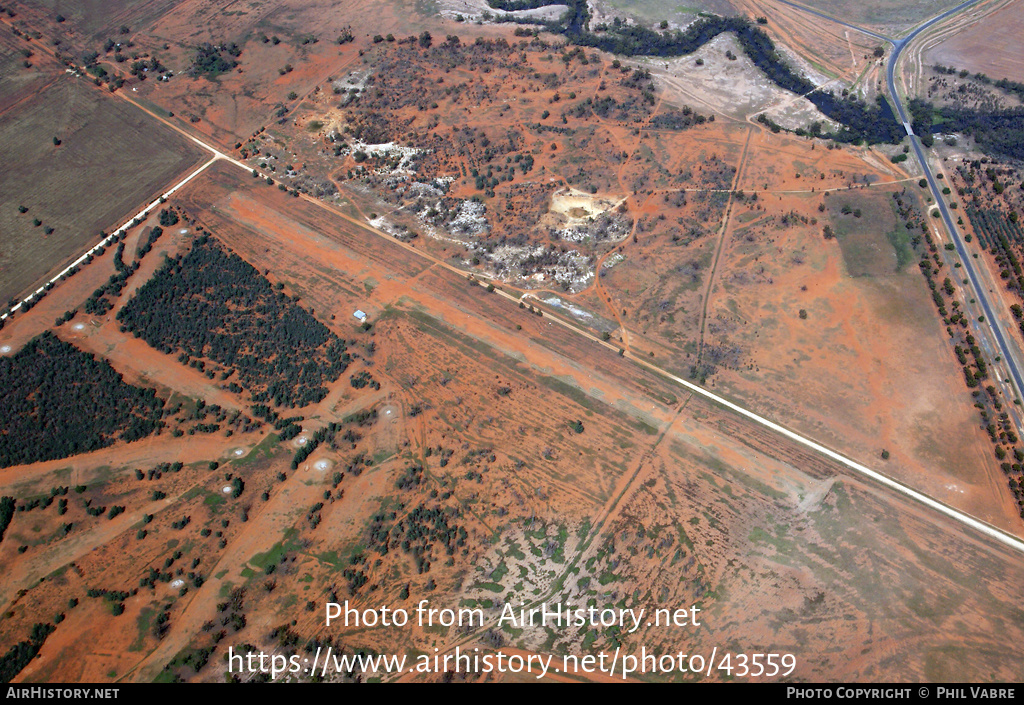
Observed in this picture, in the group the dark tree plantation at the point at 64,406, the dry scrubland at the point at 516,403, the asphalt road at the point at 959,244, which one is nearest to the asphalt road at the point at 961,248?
the asphalt road at the point at 959,244

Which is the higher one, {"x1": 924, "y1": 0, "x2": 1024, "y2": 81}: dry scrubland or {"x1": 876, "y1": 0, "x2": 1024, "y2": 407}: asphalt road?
{"x1": 924, "y1": 0, "x2": 1024, "y2": 81}: dry scrubland

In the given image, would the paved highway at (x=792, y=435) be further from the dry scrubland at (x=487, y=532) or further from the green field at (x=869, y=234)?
the green field at (x=869, y=234)

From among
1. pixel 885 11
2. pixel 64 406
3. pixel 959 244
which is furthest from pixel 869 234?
pixel 64 406

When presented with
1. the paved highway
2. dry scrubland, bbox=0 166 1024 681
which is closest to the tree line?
the paved highway

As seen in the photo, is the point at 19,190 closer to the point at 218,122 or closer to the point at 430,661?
the point at 218,122

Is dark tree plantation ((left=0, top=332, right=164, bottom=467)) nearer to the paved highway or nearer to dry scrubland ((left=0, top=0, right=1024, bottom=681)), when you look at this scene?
dry scrubland ((left=0, top=0, right=1024, bottom=681))

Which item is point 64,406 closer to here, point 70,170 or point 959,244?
point 70,170

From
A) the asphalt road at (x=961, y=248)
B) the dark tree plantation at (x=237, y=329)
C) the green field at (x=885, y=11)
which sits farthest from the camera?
the green field at (x=885, y=11)
